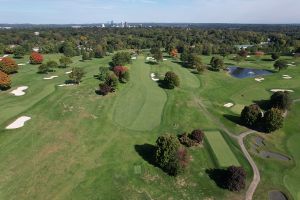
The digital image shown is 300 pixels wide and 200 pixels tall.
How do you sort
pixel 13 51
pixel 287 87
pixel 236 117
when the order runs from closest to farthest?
pixel 236 117
pixel 287 87
pixel 13 51

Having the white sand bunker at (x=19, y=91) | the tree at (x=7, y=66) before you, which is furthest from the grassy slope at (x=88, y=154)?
the tree at (x=7, y=66)

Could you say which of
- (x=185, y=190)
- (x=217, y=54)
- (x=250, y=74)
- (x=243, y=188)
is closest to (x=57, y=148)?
(x=185, y=190)

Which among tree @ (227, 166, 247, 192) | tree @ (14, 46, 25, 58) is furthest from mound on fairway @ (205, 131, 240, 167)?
tree @ (14, 46, 25, 58)

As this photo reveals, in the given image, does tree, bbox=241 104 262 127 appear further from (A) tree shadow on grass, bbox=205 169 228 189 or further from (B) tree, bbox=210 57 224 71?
(B) tree, bbox=210 57 224 71

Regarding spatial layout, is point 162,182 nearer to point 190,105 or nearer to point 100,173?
point 100,173

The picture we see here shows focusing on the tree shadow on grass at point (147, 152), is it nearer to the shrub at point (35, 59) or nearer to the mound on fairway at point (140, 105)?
the mound on fairway at point (140, 105)

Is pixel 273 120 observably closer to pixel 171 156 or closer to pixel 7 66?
pixel 171 156
